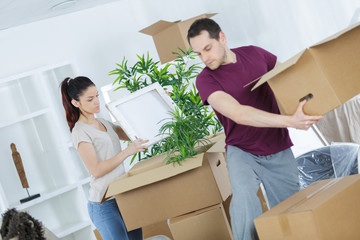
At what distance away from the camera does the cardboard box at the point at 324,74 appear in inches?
67.4

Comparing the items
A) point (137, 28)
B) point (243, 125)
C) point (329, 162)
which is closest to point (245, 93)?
point (243, 125)

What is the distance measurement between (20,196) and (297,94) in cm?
312

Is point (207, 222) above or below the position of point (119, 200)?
below

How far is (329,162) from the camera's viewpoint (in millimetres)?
3195

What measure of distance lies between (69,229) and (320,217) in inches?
117

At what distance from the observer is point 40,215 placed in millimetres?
4262

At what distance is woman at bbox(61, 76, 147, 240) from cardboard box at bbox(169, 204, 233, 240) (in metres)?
0.32

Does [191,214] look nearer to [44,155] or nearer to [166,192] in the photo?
[166,192]

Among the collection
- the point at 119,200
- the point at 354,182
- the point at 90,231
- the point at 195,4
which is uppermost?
the point at 195,4

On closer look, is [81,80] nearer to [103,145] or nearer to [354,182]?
[103,145]

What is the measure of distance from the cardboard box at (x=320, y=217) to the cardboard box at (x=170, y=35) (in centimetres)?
252

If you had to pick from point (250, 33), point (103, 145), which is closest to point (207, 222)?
point (103, 145)

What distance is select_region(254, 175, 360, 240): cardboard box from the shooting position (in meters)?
1.62

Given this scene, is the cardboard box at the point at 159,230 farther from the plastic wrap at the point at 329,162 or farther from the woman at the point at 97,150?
the plastic wrap at the point at 329,162
